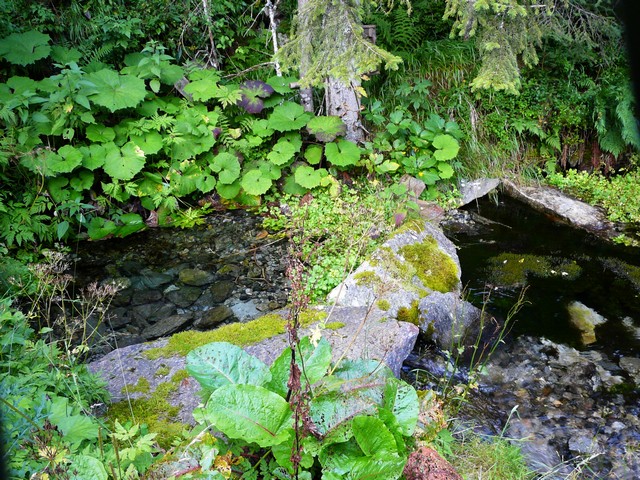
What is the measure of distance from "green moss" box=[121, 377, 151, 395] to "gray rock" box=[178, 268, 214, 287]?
208 centimetres

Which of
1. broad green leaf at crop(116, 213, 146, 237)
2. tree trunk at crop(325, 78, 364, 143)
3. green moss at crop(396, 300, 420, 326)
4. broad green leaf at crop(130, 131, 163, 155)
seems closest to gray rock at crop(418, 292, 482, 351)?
green moss at crop(396, 300, 420, 326)

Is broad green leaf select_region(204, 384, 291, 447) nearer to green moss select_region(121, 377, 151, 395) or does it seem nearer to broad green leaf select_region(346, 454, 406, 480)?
broad green leaf select_region(346, 454, 406, 480)

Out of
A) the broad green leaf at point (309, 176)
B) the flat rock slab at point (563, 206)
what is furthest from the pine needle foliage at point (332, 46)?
the flat rock slab at point (563, 206)

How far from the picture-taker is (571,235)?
252 inches

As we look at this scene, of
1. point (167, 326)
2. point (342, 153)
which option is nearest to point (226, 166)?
point (342, 153)

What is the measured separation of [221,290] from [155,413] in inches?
89.6

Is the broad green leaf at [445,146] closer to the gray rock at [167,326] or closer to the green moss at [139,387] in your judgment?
the gray rock at [167,326]

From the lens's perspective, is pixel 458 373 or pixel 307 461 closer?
pixel 307 461

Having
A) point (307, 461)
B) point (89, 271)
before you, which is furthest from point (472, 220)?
point (307, 461)

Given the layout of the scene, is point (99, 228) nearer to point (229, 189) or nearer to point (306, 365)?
point (229, 189)

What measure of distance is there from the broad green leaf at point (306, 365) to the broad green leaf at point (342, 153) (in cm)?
406

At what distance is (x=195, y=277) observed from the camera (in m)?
5.35

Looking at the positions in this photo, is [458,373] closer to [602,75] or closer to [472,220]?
[472,220]

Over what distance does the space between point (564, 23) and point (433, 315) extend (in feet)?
16.1
